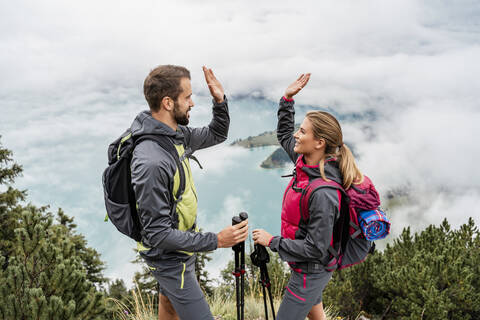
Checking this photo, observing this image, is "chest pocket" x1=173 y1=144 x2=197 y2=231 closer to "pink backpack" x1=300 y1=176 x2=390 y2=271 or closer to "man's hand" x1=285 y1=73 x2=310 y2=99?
"pink backpack" x1=300 y1=176 x2=390 y2=271

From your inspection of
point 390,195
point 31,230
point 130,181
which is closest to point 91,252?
point 31,230

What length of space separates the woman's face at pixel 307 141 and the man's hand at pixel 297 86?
1.82 ft

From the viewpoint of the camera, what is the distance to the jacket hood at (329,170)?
281 centimetres

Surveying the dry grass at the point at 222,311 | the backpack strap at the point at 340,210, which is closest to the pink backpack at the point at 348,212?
the backpack strap at the point at 340,210

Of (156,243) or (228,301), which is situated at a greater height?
(156,243)

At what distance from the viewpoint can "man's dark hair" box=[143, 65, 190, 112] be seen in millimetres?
2766

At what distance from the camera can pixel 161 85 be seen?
2.76 meters

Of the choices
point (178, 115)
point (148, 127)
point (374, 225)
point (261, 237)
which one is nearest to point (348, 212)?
point (374, 225)

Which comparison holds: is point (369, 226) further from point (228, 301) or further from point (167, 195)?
point (228, 301)

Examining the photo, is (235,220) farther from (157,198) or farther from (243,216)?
(157,198)

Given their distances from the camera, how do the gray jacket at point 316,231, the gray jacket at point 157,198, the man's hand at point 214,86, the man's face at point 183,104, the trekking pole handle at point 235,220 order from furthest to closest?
the man's hand at point 214,86, the man's face at point 183,104, the trekking pole handle at point 235,220, the gray jacket at point 316,231, the gray jacket at point 157,198

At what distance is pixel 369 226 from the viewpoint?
2.71m

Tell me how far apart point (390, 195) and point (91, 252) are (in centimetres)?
11885

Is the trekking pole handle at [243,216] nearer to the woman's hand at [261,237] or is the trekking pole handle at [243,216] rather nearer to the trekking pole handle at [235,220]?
the trekking pole handle at [235,220]
